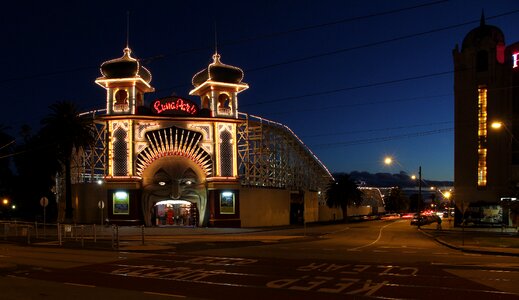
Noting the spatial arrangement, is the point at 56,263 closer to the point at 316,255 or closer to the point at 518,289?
the point at 316,255

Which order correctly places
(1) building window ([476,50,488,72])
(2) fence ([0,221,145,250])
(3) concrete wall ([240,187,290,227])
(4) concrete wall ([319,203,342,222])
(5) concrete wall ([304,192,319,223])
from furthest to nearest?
(4) concrete wall ([319,203,342,222])
(5) concrete wall ([304,192,319,223])
(1) building window ([476,50,488,72])
(3) concrete wall ([240,187,290,227])
(2) fence ([0,221,145,250])

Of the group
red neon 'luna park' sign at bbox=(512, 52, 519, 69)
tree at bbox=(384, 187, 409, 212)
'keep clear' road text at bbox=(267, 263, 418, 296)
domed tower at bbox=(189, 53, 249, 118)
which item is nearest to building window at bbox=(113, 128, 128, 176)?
domed tower at bbox=(189, 53, 249, 118)

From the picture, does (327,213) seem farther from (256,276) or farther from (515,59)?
(256,276)

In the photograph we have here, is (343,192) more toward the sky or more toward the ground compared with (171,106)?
more toward the ground

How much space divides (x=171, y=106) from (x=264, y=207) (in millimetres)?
15412

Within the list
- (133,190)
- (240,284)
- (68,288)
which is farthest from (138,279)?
(133,190)

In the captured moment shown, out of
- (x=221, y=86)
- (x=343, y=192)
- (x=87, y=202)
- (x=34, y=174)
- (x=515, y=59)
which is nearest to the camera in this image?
(x=87, y=202)

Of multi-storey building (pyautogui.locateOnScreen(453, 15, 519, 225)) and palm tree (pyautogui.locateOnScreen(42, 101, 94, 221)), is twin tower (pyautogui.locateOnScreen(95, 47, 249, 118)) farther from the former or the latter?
multi-storey building (pyautogui.locateOnScreen(453, 15, 519, 225))

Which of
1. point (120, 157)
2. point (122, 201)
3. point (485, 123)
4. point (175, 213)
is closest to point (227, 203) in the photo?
point (175, 213)

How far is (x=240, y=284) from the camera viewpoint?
1544 centimetres

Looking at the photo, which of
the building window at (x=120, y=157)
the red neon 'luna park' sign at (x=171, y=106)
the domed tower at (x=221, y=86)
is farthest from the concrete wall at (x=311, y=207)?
the building window at (x=120, y=157)

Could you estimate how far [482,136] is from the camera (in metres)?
60.4

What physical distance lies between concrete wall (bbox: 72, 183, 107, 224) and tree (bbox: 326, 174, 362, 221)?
38464mm

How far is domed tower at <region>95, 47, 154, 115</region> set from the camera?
5419cm
